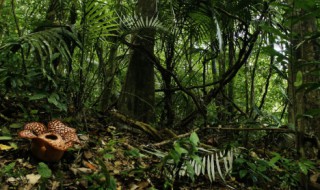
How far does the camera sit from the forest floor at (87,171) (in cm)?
165

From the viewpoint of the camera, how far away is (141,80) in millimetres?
3523

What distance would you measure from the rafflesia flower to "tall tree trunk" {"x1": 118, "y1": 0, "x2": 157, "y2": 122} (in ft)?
5.19

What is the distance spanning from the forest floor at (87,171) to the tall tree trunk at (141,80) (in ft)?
3.12

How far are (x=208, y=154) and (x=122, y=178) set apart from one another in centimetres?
62

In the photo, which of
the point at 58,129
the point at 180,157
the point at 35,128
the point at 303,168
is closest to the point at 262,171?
the point at 303,168

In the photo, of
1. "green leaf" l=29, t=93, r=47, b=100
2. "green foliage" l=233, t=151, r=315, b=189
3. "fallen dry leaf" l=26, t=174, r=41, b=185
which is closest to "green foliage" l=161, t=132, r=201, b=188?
"green foliage" l=233, t=151, r=315, b=189

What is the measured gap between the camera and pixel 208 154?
2.17 meters

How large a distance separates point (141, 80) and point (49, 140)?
1.88 metres

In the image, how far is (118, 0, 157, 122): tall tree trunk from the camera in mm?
3480

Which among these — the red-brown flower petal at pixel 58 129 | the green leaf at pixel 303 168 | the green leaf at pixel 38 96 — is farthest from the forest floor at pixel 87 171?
the green leaf at pixel 303 168

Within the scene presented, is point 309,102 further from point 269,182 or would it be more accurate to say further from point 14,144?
point 14,144

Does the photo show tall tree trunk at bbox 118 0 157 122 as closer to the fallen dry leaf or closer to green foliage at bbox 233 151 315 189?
green foliage at bbox 233 151 315 189

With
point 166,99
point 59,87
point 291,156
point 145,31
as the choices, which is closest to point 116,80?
point 166,99

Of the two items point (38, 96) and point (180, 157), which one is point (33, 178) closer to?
point (38, 96)
